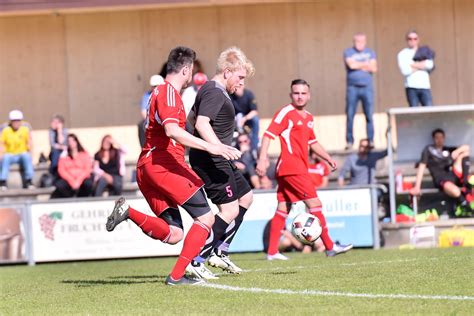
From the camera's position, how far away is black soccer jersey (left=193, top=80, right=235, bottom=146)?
952 centimetres

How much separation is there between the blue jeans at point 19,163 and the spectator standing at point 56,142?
0.38 meters

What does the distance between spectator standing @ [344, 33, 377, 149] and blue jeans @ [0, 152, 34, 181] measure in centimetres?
587

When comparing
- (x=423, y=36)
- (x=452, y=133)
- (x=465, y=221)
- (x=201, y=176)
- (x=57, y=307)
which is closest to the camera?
(x=57, y=307)

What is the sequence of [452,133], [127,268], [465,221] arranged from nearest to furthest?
1. [127,268]
2. [465,221]
3. [452,133]

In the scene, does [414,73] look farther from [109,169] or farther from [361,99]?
[109,169]

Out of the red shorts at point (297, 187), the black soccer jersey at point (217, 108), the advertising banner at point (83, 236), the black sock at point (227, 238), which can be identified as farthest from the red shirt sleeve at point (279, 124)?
the advertising banner at point (83, 236)

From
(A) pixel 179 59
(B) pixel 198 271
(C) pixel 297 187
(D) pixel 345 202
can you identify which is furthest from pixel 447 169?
(A) pixel 179 59

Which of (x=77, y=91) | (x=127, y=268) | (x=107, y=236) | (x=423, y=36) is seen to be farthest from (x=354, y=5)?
(x=127, y=268)

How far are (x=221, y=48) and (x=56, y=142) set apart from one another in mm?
4043

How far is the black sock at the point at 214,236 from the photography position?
395 inches

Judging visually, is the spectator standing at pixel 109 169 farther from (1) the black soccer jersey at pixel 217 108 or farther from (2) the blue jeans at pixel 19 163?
(1) the black soccer jersey at pixel 217 108

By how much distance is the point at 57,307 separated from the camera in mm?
8383

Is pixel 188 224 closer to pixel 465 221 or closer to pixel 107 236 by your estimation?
pixel 107 236

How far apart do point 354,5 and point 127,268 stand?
969 cm
